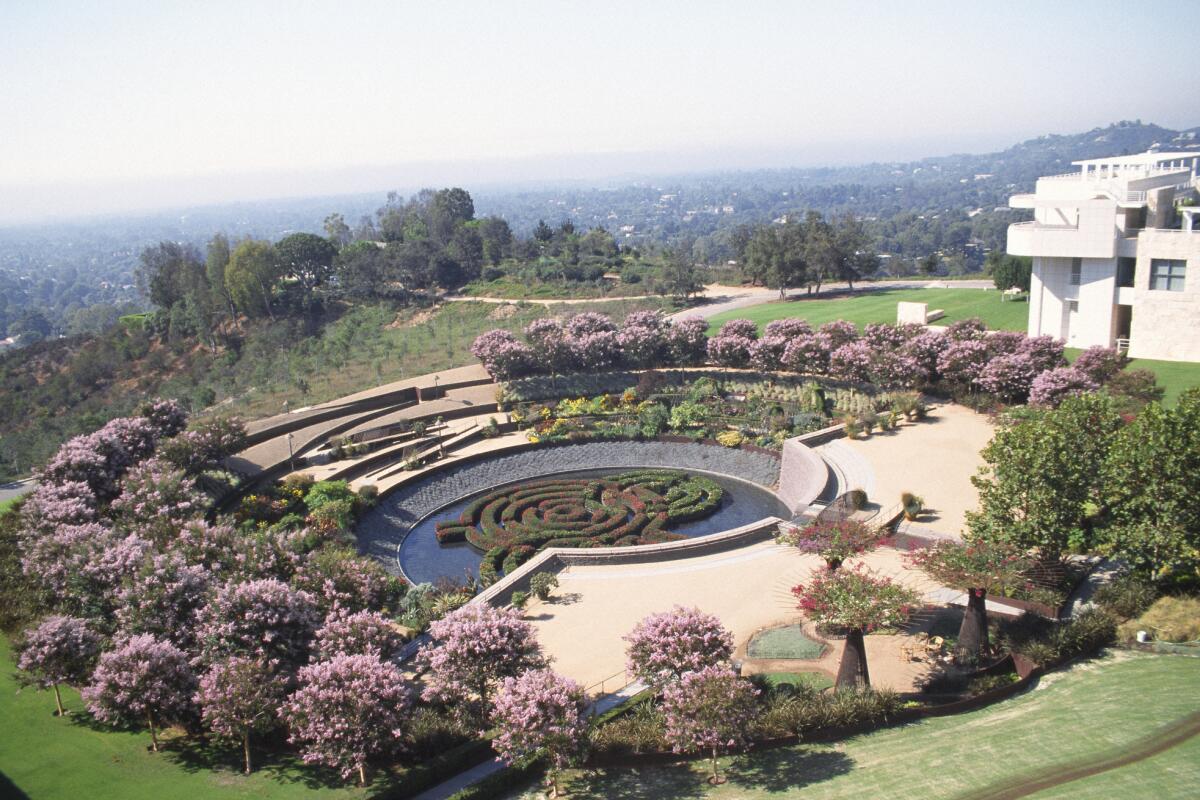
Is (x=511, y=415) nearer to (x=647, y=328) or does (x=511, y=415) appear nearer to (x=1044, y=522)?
(x=647, y=328)

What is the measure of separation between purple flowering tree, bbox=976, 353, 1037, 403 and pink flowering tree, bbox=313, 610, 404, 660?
86.0 feet

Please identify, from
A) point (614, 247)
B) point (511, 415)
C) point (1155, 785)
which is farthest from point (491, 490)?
point (614, 247)

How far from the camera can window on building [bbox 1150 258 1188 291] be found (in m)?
35.8

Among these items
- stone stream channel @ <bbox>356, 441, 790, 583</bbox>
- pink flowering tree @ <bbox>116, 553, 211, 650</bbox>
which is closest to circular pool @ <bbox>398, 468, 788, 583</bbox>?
stone stream channel @ <bbox>356, 441, 790, 583</bbox>

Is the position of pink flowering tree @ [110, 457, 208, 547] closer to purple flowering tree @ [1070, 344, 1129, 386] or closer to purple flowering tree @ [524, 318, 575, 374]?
purple flowering tree @ [524, 318, 575, 374]

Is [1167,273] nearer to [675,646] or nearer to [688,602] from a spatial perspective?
[688,602]

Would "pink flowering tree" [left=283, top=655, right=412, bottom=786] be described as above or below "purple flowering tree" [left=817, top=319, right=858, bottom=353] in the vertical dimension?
below

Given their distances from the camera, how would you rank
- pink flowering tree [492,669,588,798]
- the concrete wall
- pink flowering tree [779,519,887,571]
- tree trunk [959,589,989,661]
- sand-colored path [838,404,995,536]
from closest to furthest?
pink flowering tree [492,669,588,798] → tree trunk [959,589,989,661] → pink flowering tree [779,519,887,571] → sand-colored path [838,404,995,536] → the concrete wall

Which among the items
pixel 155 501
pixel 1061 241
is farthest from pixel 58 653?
pixel 1061 241

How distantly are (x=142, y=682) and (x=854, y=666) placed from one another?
1323cm

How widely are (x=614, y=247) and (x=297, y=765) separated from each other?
253ft

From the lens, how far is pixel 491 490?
3372cm

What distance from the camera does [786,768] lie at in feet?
49.7

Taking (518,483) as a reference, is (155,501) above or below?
above
